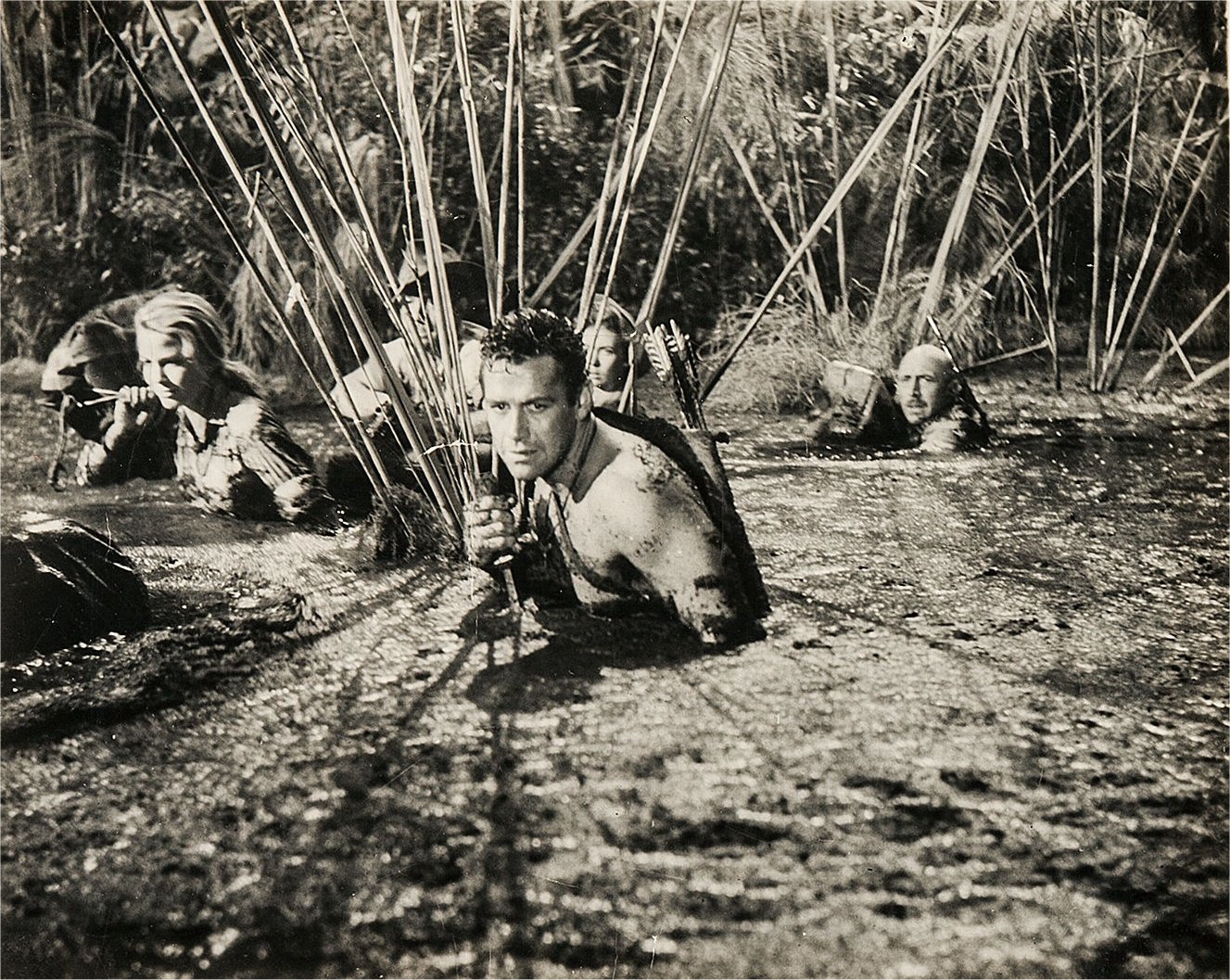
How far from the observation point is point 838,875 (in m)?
1.20

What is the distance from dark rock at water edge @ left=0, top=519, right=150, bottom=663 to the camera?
145cm

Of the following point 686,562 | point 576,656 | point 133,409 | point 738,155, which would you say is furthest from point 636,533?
point 133,409

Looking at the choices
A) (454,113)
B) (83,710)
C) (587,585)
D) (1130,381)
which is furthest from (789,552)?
(83,710)

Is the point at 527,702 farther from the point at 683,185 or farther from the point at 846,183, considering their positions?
the point at 846,183

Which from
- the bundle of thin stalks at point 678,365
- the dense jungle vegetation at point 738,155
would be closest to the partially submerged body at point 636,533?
the bundle of thin stalks at point 678,365

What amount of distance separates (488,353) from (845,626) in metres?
0.64

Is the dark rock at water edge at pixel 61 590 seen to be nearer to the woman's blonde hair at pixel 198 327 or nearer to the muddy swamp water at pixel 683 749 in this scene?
the muddy swamp water at pixel 683 749

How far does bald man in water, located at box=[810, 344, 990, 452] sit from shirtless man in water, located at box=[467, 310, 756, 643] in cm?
31

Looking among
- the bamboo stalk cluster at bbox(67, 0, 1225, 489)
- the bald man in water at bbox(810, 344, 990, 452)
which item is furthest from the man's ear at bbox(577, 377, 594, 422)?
the bald man in water at bbox(810, 344, 990, 452)

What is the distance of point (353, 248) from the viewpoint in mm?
1516

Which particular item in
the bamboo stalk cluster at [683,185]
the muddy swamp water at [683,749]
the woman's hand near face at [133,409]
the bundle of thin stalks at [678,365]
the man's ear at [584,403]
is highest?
the bamboo stalk cluster at [683,185]

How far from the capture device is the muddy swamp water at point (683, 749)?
117cm

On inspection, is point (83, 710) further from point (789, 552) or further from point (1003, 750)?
point (1003, 750)

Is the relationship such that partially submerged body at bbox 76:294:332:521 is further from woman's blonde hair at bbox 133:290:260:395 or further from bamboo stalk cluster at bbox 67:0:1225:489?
bamboo stalk cluster at bbox 67:0:1225:489
